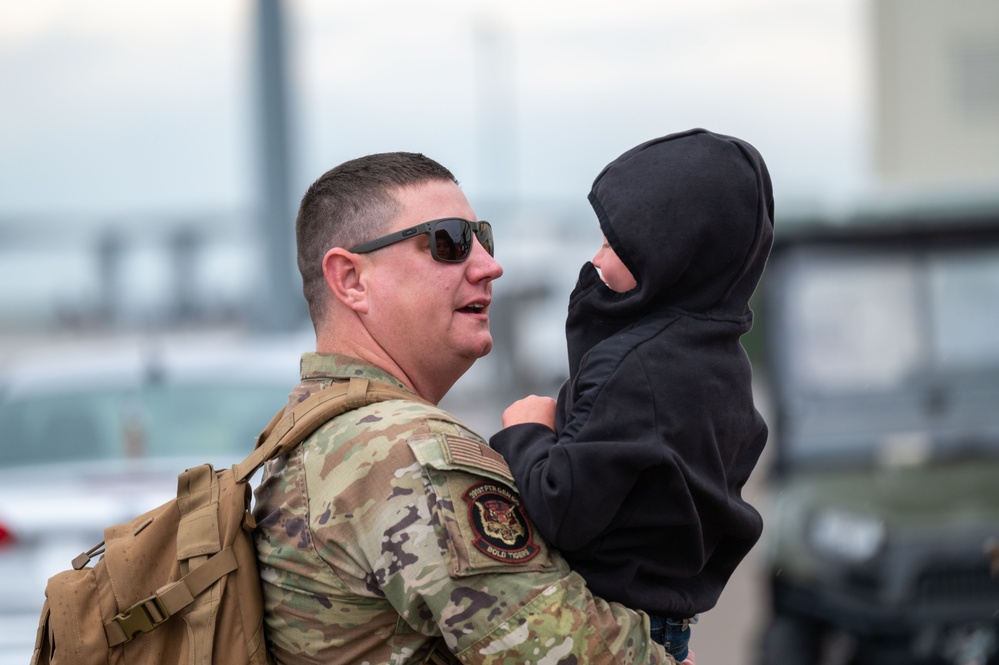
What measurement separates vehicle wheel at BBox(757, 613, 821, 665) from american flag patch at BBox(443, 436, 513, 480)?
13.1 feet

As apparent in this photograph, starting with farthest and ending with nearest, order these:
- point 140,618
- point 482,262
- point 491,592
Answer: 1. point 482,262
2. point 140,618
3. point 491,592

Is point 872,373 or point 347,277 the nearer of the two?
point 347,277

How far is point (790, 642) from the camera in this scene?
5.73 m

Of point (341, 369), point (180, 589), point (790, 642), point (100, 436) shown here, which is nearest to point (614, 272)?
point (341, 369)

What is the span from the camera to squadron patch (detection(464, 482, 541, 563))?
1.91 m

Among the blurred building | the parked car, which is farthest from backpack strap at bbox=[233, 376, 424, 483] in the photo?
the blurred building

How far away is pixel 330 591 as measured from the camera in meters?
2.00

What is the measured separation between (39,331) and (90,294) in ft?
38.5

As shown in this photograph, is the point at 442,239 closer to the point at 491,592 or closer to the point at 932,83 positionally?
the point at 491,592

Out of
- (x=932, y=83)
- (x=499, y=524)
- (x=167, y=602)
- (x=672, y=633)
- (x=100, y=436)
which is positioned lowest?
(x=100, y=436)

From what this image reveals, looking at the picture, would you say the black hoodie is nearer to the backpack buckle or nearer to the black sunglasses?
the black sunglasses

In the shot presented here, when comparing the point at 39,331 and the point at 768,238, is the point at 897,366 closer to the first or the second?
the point at 768,238

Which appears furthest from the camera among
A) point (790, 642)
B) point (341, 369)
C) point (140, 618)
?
point (790, 642)

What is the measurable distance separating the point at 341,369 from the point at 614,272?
20.3 inches
